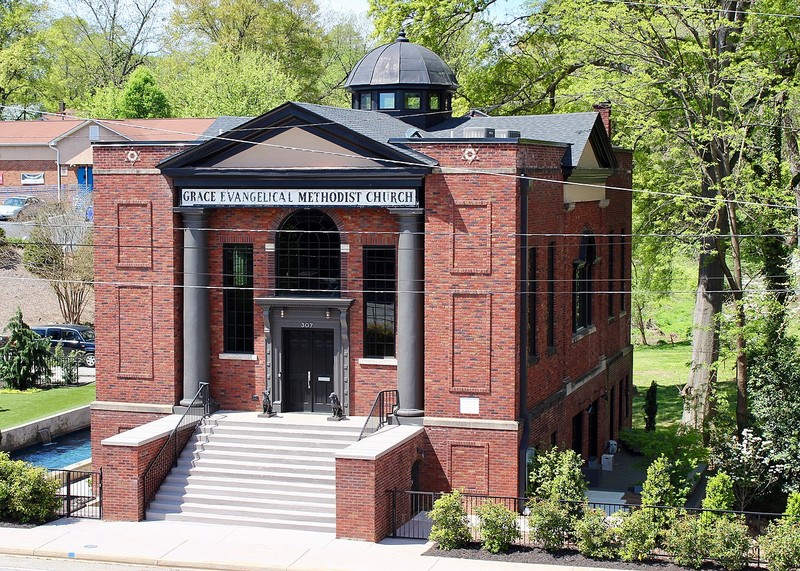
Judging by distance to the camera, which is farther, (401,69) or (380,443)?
(401,69)

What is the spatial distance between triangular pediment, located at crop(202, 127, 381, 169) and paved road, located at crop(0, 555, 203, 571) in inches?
384

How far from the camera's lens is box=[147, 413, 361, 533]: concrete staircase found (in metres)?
26.4

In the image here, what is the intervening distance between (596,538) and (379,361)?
296 inches

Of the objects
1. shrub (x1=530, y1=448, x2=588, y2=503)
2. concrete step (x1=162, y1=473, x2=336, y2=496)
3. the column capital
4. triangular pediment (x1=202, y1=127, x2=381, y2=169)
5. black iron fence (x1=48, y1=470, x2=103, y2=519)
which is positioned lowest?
black iron fence (x1=48, y1=470, x2=103, y2=519)

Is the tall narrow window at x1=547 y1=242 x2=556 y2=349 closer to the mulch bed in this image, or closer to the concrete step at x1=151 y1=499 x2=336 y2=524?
the mulch bed

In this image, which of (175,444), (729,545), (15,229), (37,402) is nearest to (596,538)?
(729,545)

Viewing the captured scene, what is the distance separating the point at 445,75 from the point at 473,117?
59.6 inches

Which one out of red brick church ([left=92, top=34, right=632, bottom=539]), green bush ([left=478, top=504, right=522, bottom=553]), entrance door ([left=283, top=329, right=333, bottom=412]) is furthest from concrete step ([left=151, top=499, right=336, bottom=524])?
entrance door ([left=283, top=329, right=333, bottom=412])

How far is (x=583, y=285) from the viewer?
34.8m

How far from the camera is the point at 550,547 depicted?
24156 mm

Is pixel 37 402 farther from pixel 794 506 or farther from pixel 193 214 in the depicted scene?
pixel 794 506

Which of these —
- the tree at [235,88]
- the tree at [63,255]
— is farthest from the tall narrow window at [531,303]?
the tree at [235,88]

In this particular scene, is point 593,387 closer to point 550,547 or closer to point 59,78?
point 550,547

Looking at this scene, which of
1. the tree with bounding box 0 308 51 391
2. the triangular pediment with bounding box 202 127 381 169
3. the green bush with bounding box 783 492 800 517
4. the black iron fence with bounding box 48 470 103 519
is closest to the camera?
the green bush with bounding box 783 492 800 517
